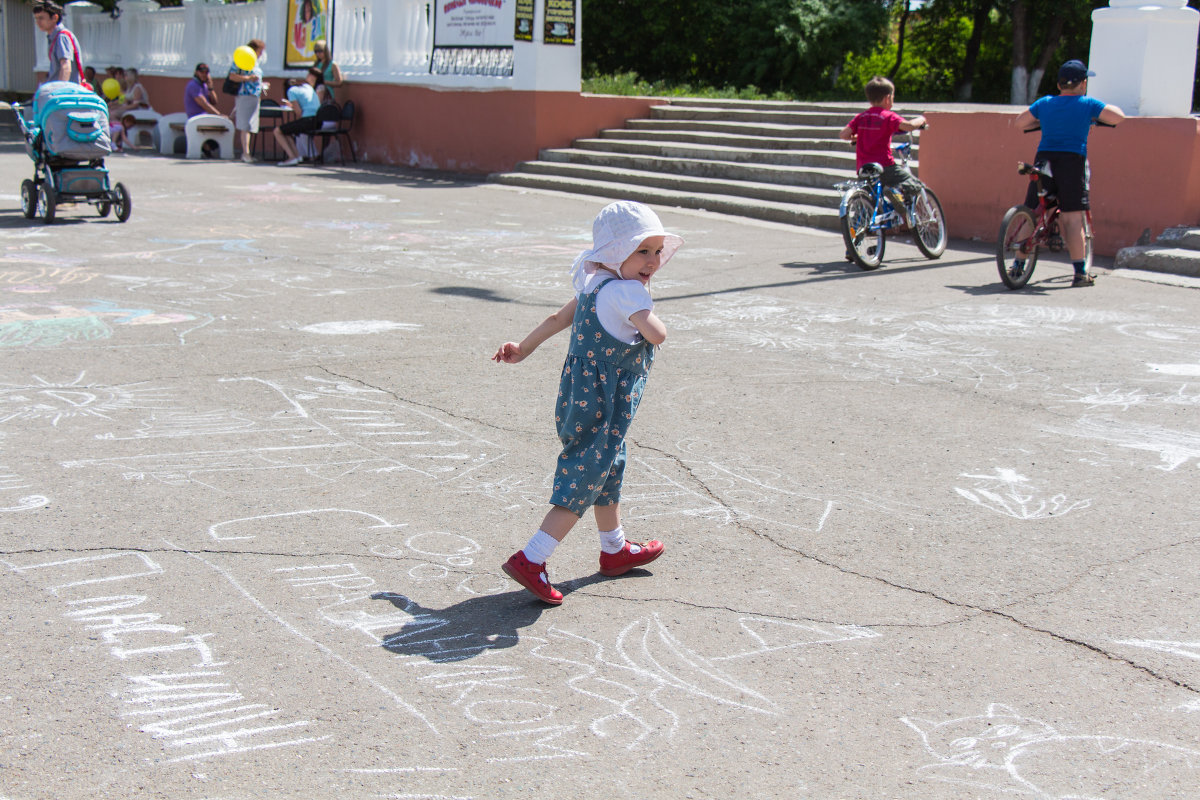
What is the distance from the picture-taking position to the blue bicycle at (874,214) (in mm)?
10141

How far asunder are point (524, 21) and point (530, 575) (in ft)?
49.3

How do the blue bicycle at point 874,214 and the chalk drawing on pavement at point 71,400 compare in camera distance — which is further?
the blue bicycle at point 874,214

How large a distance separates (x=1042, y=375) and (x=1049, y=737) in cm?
409

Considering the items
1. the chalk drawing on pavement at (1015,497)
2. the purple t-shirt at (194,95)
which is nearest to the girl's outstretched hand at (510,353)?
the chalk drawing on pavement at (1015,497)

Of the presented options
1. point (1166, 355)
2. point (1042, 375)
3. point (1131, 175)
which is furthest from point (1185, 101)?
point (1042, 375)

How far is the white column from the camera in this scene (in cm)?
1080

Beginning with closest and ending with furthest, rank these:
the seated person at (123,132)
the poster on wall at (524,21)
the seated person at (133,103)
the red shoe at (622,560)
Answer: the red shoe at (622,560) → the poster on wall at (524,21) → the seated person at (123,132) → the seated person at (133,103)

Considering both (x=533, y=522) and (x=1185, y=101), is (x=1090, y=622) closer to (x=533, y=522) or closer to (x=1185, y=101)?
(x=533, y=522)

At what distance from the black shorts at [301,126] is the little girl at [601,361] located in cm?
1684

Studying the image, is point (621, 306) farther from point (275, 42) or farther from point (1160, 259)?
point (275, 42)

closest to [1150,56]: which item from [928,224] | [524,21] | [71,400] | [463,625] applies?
[928,224]

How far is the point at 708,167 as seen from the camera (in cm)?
1571

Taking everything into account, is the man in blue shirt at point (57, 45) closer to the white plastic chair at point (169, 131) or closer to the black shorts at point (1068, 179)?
the black shorts at point (1068, 179)

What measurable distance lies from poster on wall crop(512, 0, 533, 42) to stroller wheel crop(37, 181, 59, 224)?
770 cm
